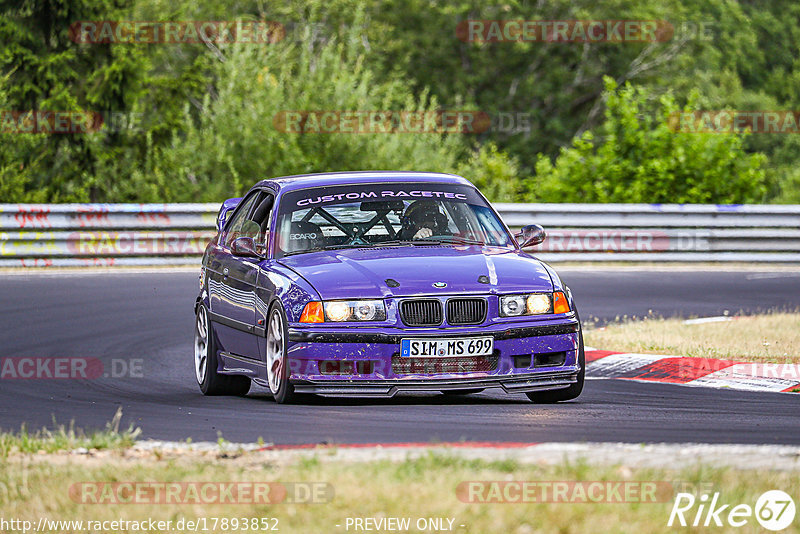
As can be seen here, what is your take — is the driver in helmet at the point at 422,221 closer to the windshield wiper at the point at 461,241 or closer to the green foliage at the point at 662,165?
the windshield wiper at the point at 461,241

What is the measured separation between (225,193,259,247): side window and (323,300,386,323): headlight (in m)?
2.39

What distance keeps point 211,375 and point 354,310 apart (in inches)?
87.4

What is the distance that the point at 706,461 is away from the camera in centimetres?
646

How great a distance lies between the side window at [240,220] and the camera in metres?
11.2

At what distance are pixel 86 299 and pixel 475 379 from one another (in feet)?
29.8

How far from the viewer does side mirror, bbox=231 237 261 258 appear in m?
9.95

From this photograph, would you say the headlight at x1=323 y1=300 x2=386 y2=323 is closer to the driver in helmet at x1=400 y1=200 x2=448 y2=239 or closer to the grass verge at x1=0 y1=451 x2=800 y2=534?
the driver in helmet at x1=400 y1=200 x2=448 y2=239

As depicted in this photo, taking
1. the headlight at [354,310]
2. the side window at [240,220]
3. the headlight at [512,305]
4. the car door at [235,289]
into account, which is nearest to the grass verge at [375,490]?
the headlight at [354,310]

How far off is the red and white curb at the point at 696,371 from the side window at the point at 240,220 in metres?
3.00

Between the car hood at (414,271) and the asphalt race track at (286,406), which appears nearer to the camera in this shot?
the asphalt race track at (286,406)

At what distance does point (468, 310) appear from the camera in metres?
8.88

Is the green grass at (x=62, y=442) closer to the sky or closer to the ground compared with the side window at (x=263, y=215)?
closer to the ground

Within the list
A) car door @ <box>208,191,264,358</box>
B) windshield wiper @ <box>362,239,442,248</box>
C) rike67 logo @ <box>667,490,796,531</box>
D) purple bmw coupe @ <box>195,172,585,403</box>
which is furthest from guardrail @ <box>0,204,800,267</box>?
rike67 logo @ <box>667,490,796,531</box>

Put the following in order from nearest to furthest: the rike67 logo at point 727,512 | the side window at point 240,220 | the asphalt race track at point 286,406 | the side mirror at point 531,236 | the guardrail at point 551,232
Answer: the rike67 logo at point 727,512
the asphalt race track at point 286,406
the side mirror at point 531,236
the side window at point 240,220
the guardrail at point 551,232
